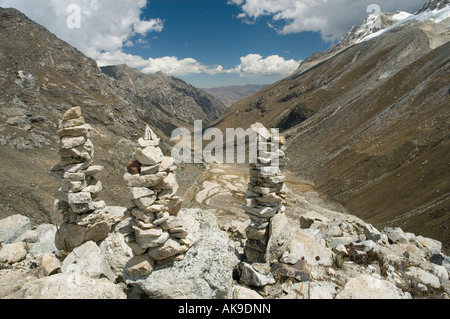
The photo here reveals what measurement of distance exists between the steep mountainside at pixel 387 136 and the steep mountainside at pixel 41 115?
4240cm

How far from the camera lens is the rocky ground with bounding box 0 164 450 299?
8.69m

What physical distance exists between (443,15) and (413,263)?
212 metres

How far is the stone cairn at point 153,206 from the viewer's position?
9578 mm

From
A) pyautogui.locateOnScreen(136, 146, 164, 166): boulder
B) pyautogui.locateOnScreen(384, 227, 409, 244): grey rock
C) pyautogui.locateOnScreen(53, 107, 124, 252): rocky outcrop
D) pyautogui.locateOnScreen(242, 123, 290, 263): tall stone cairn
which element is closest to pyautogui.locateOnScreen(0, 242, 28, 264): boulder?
pyautogui.locateOnScreen(53, 107, 124, 252): rocky outcrop

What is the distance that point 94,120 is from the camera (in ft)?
235

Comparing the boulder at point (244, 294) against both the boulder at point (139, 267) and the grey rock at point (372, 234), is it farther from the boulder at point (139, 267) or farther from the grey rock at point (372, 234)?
the grey rock at point (372, 234)

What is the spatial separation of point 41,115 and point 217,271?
2593 inches

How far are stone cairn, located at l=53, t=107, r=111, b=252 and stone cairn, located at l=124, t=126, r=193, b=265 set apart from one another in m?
4.39

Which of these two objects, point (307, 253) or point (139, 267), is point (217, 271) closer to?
point (139, 267)

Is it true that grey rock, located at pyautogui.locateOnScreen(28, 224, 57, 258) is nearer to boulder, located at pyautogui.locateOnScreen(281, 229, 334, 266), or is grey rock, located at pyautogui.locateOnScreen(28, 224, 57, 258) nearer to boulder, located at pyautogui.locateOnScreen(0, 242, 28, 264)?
boulder, located at pyautogui.locateOnScreen(0, 242, 28, 264)

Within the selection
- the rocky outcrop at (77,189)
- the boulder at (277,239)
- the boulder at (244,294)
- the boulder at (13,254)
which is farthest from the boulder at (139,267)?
the boulder at (13,254)

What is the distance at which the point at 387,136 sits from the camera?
56.1 meters
